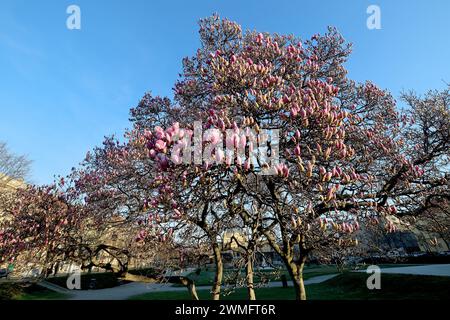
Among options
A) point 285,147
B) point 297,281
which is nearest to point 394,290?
point 297,281

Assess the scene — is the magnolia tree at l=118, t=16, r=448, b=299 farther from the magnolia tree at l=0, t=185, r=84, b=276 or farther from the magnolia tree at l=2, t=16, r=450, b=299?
the magnolia tree at l=0, t=185, r=84, b=276

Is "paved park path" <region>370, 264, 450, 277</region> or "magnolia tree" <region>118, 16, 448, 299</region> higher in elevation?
"magnolia tree" <region>118, 16, 448, 299</region>

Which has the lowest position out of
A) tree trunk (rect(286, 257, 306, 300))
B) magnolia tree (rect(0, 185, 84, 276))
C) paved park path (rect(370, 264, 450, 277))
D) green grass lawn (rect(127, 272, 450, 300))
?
green grass lawn (rect(127, 272, 450, 300))

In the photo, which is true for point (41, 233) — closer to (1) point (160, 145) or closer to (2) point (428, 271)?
(1) point (160, 145)

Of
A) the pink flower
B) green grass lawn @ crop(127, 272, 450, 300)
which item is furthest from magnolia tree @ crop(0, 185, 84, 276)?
green grass lawn @ crop(127, 272, 450, 300)

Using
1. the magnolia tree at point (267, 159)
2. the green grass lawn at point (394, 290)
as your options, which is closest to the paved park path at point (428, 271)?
the green grass lawn at point (394, 290)

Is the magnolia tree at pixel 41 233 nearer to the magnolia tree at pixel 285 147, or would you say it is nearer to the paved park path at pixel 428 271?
the magnolia tree at pixel 285 147

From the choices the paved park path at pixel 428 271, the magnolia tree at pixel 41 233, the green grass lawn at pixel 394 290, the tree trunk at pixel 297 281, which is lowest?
the green grass lawn at pixel 394 290

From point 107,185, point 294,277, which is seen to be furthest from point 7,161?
point 294,277

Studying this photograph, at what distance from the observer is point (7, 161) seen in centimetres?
2194

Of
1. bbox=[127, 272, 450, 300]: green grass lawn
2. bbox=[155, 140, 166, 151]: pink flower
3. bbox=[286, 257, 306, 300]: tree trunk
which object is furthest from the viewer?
bbox=[127, 272, 450, 300]: green grass lawn
